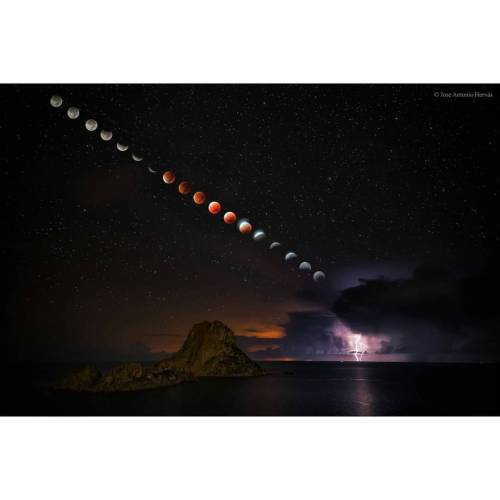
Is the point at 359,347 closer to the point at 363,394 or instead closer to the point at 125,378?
the point at 363,394

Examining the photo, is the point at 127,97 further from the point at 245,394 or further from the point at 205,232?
the point at 245,394

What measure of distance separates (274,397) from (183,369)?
42.6 inches

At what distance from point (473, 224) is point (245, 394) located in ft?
10.3

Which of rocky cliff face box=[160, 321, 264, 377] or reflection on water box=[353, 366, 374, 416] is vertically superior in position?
rocky cliff face box=[160, 321, 264, 377]

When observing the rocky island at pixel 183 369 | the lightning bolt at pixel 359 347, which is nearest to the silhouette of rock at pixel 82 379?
the rocky island at pixel 183 369

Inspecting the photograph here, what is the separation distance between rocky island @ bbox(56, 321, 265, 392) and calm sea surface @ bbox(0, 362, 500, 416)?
0.09 m

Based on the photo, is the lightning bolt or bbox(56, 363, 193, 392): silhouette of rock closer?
bbox(56, 363, 193, 392): silhouette of rock

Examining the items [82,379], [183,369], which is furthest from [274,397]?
[82,379]

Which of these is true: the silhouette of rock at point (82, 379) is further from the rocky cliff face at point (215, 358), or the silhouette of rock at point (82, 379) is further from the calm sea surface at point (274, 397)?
the rocky cliff face at point (215, 358)

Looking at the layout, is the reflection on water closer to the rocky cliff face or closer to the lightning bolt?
the lightning bolt

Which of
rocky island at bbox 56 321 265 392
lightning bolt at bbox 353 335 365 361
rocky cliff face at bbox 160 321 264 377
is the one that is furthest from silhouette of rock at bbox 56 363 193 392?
lightning bolt at bbox 353 335 365 361

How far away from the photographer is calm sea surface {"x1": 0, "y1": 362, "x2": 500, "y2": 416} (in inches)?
230

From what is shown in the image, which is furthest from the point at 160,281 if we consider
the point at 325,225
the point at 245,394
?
the point at 325,225

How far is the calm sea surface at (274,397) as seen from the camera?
19.2ft
